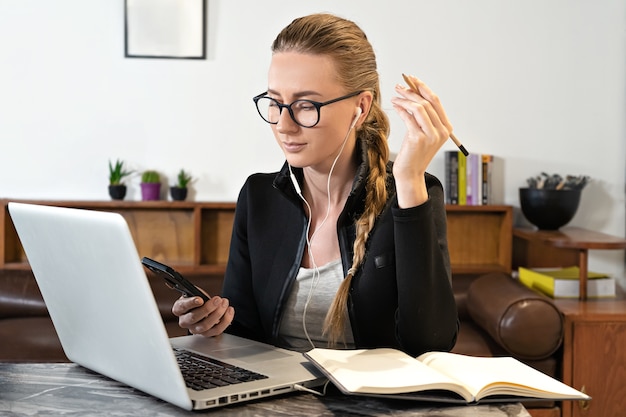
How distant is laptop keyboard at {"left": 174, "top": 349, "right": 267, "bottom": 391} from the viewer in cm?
112

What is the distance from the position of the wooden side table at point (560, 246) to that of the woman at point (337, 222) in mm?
1442

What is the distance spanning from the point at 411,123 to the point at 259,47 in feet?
7.38

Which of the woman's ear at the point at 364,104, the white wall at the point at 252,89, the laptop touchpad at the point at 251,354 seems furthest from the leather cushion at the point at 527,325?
the laptop touchpad at the point at 251,354

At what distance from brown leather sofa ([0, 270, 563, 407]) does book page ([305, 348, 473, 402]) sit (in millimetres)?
1466

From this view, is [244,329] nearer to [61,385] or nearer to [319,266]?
[319,266]

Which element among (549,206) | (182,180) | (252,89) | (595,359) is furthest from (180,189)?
(595,359)

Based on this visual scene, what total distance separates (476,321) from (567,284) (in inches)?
15.0

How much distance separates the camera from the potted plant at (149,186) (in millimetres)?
3402

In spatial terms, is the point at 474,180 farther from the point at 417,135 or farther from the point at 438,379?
the point at 438,379

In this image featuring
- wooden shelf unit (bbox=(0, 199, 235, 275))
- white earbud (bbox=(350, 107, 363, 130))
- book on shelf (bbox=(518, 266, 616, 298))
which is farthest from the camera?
wooden shelf unit (bbox=(0, 199, 235, 275))

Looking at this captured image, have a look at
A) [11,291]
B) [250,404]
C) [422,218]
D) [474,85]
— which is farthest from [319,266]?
[474,85]

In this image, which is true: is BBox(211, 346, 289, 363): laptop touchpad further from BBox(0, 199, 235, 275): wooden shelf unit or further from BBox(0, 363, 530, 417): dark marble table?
BBox(0, 199, 235, 275): wooden shelf unit

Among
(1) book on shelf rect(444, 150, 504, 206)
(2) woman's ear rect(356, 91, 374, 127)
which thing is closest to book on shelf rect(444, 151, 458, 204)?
(1) book on shelf rect(444, 150, 504, 206)

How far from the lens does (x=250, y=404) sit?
1.08 meters
